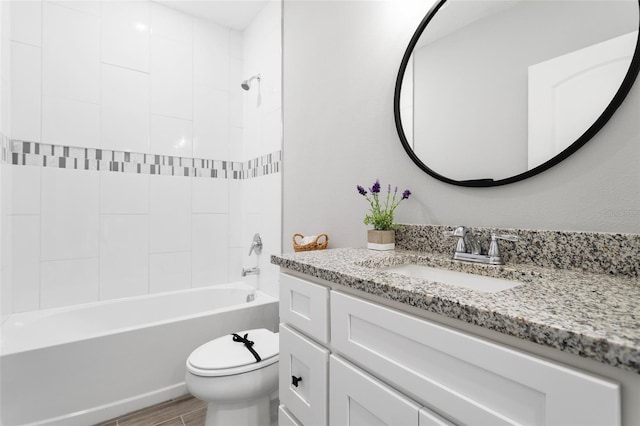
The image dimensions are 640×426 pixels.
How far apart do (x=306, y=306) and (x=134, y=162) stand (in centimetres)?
196

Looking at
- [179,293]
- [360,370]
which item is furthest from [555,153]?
[179,293]

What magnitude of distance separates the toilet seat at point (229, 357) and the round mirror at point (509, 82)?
1112 millimetres

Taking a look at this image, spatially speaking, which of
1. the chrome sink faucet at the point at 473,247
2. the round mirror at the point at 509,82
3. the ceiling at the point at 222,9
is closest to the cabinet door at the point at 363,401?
the chrome sink faucet at the point at 473,247

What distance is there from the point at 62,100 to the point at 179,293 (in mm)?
1535

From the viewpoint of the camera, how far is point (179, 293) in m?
2.42

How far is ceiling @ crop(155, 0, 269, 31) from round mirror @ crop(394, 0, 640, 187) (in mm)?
1723

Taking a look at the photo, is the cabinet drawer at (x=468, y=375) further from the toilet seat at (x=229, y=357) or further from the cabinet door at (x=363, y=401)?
the toilet seat at (x=229, y=357)

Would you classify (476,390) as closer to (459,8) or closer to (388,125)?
(388,125)

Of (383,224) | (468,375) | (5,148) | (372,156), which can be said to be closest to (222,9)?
(5,148)

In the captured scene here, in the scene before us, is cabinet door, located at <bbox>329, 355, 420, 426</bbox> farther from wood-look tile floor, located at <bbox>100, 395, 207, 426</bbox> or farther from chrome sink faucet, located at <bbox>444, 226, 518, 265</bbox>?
wood-look tile floor, located at <bbox>100, 395, 207, 426</bbox>

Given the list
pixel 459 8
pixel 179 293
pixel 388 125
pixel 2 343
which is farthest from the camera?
pixel 179 293

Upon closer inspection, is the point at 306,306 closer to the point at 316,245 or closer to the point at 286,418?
the point at 286,418

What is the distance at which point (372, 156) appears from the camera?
1.49 meters

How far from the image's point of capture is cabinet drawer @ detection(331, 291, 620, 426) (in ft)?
1.42
